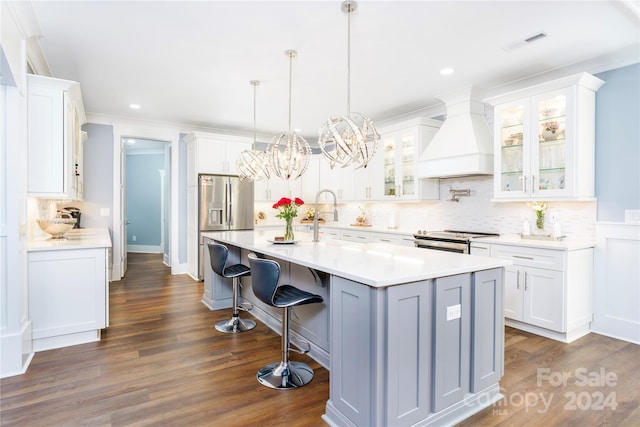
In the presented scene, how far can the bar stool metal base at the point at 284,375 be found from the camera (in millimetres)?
2408

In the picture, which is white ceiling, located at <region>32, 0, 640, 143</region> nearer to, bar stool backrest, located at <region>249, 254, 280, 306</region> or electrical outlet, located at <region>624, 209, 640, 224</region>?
electrical outlet, located at <region>624, 209, 640, 224</region>

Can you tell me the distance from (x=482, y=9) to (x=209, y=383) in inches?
130

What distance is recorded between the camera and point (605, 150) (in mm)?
3410

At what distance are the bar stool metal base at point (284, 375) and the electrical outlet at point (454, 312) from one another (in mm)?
1122

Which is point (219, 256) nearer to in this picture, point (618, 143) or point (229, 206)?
point (229, 206)

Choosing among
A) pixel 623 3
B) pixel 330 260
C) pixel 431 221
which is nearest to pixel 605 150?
pixel 623 3

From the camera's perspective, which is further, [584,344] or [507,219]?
[507,219]

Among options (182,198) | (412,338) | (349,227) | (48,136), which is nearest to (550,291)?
(412,338)

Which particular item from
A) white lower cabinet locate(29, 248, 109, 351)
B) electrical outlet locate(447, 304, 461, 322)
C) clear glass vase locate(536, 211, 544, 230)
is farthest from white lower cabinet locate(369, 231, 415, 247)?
white lower cabinet locate(29, 248, 109, 351)

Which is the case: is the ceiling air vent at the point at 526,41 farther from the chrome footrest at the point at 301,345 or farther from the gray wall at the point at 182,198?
the gray wall at the point at 182,198

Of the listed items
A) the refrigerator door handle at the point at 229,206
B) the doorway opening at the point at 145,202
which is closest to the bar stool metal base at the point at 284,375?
the refrigerator door handle at the point at 229,206

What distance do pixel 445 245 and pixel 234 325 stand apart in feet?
8.23

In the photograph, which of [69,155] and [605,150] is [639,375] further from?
[69,155]

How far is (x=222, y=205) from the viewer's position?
5.80 metres
